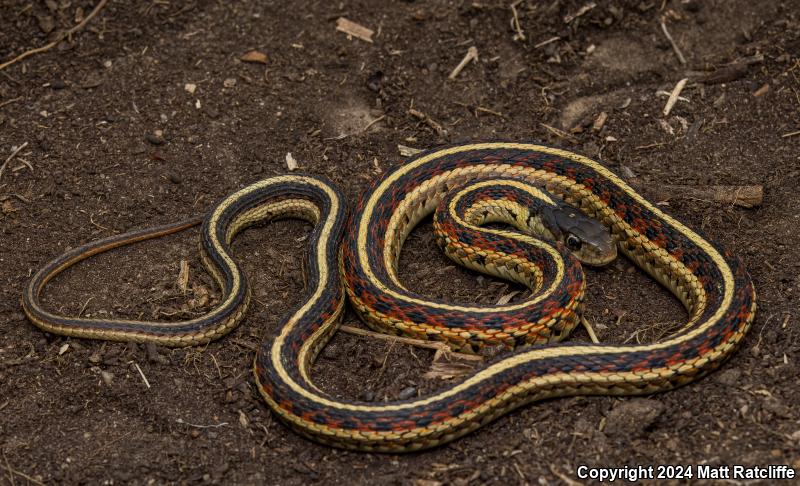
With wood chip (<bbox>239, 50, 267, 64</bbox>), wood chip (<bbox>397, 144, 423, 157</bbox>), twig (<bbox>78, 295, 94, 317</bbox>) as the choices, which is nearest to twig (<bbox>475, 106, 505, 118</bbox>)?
wood chip (<bbox>397, 144, 423, 157</bbox>)

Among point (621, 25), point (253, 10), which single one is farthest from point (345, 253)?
point (621, 25)

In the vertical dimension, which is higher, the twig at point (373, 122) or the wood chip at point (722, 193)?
the wood chip at point (722, 193)

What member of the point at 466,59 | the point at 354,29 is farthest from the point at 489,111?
the point at 354,29

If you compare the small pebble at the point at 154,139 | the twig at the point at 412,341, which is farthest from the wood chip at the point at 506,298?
the small pebble at the point at 154,139

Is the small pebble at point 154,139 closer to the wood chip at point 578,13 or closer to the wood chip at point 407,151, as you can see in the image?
the wood chip at point 407,151

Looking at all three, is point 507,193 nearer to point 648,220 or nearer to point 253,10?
point 648,220

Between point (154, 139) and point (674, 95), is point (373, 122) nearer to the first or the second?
point (154, 139)

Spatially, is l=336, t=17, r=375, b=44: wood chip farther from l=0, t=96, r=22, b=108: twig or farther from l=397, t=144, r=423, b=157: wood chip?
l=0, t=96, r=22, b=108: twig
